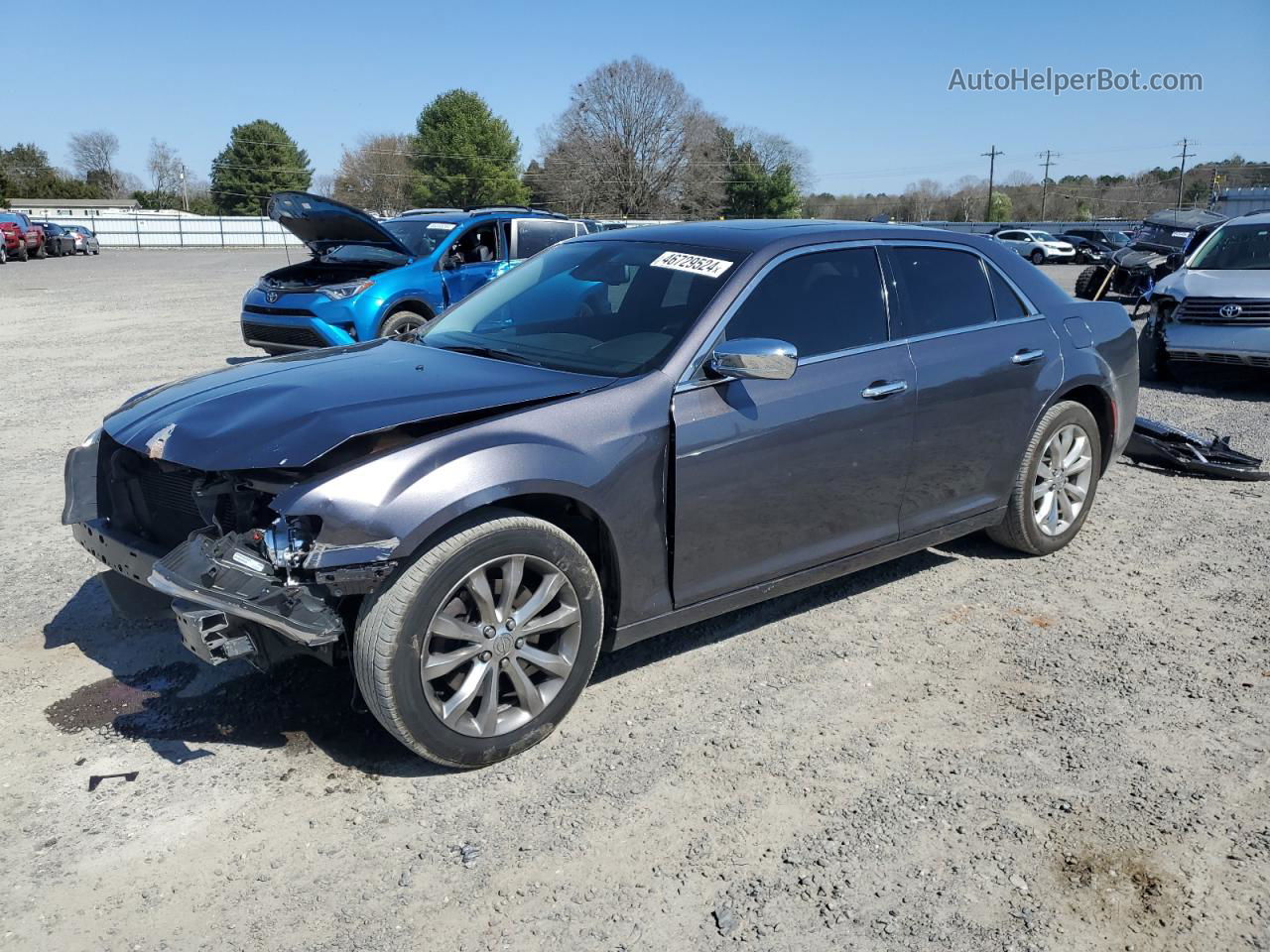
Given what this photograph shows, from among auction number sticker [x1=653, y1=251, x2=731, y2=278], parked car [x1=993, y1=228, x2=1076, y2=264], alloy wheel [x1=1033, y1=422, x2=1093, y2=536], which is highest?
Answer: parked car [x1=993, y1=228, x2=1076, y2=264]

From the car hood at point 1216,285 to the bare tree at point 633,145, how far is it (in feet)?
242

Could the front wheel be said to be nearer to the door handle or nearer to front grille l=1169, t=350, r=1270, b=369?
the door handle

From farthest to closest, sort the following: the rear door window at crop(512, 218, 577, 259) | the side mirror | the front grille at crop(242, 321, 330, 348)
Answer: the rear door window at crop(512, 218, 577, 259) → the front grille at crop(242, 321, 330, 348) → the side mirror

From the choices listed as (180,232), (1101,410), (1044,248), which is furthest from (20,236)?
(1101,410)

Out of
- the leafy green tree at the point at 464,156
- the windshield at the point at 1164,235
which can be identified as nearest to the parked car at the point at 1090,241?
the windshield at the point at 1164,235

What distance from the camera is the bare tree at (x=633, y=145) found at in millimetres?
82250

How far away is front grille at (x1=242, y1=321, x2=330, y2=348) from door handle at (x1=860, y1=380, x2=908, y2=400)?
717cm

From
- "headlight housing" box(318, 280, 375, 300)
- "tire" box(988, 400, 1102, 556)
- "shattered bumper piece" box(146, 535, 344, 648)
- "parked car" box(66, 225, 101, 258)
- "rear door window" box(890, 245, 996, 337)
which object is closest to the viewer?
"shattered bumper piece" box(146, 535, 344, 648)

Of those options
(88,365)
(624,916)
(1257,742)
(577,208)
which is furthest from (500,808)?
(577,208)

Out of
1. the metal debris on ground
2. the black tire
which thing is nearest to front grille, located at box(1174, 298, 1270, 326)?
the black tire

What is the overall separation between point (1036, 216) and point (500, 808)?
112384 mm

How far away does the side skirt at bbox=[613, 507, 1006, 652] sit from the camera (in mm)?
3695

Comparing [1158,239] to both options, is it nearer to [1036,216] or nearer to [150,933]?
[150,933]

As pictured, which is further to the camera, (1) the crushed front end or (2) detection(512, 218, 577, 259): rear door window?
(2) detection(512, 218, 577, 259): rear door window
